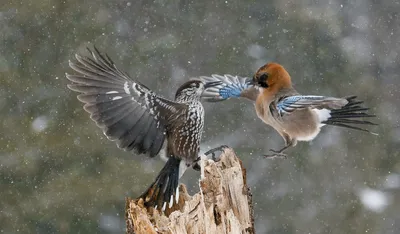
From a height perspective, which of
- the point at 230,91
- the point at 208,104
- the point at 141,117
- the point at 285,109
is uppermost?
the point at 208,104

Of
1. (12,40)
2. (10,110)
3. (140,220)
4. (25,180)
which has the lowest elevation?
(140,220)

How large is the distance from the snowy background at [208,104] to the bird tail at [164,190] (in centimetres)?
225

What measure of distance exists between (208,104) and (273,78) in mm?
2268

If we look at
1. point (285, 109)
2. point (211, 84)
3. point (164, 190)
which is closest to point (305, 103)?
point (285, 109)

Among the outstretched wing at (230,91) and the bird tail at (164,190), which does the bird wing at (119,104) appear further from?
the outstretched wing at (230,91)

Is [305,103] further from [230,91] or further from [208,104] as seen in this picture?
[208,104]

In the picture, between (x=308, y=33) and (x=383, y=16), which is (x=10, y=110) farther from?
(x=383, y=16)

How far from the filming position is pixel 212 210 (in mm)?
3016

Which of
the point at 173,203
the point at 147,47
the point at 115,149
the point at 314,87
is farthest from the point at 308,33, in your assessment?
the point at 173,203

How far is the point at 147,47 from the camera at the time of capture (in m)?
6.22

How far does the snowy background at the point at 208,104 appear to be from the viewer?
600cm

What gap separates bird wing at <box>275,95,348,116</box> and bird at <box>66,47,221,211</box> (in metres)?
0.35

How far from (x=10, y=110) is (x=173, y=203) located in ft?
9.69

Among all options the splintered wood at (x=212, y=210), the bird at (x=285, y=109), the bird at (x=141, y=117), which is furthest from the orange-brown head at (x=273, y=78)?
the splintered wood at (x=212, y=210)
